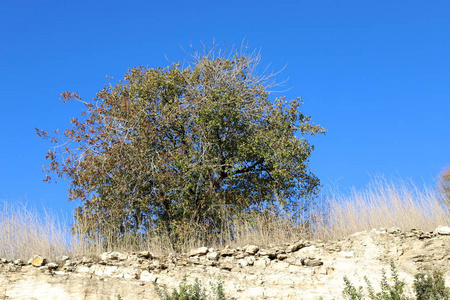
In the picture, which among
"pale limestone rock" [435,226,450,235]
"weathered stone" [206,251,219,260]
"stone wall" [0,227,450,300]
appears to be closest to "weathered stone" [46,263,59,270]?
"stone wall" [0,227,450,300]

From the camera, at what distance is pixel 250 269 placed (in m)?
10.3

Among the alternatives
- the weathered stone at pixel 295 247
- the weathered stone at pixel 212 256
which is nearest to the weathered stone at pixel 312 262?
the weathered stone at pixel 295 247

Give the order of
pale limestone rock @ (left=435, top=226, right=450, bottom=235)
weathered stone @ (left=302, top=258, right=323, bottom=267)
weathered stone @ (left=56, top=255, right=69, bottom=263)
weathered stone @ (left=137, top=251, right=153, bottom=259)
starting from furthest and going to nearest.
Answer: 1. pale limestone rock @ (left=435, top=226, right=450, bottom=235)
2. weathered stone @ (left=137, top=251, right=153, bottom=259)
3. weathered stone @ (left=56, top=255, right=69, bottom=263)
4. weathered stone @ (left=302, top=258, right=323, bottom=267)

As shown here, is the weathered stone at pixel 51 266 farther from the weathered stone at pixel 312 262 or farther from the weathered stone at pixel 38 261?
the weathered stone at pixel 312 262

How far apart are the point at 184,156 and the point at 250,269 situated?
5.78 meters

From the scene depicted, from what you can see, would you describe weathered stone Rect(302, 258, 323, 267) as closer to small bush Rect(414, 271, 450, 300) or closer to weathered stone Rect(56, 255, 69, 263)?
small bush Rect(414, 271, 450, 300)

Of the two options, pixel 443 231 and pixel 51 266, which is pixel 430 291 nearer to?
pixel 443 231

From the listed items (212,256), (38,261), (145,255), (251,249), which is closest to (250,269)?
(251,249)

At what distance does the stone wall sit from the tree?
423 centimetres

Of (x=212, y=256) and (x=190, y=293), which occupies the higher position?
(x=212, y=256)

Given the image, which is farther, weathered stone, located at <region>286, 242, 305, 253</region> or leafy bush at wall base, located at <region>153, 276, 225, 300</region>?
weathered stone, located at <region>286, 242, 305, 253</region>

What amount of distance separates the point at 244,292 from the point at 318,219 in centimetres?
532

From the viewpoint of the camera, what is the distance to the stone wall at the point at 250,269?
28.6 ft

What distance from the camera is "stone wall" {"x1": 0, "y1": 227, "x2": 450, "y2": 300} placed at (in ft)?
28.6
